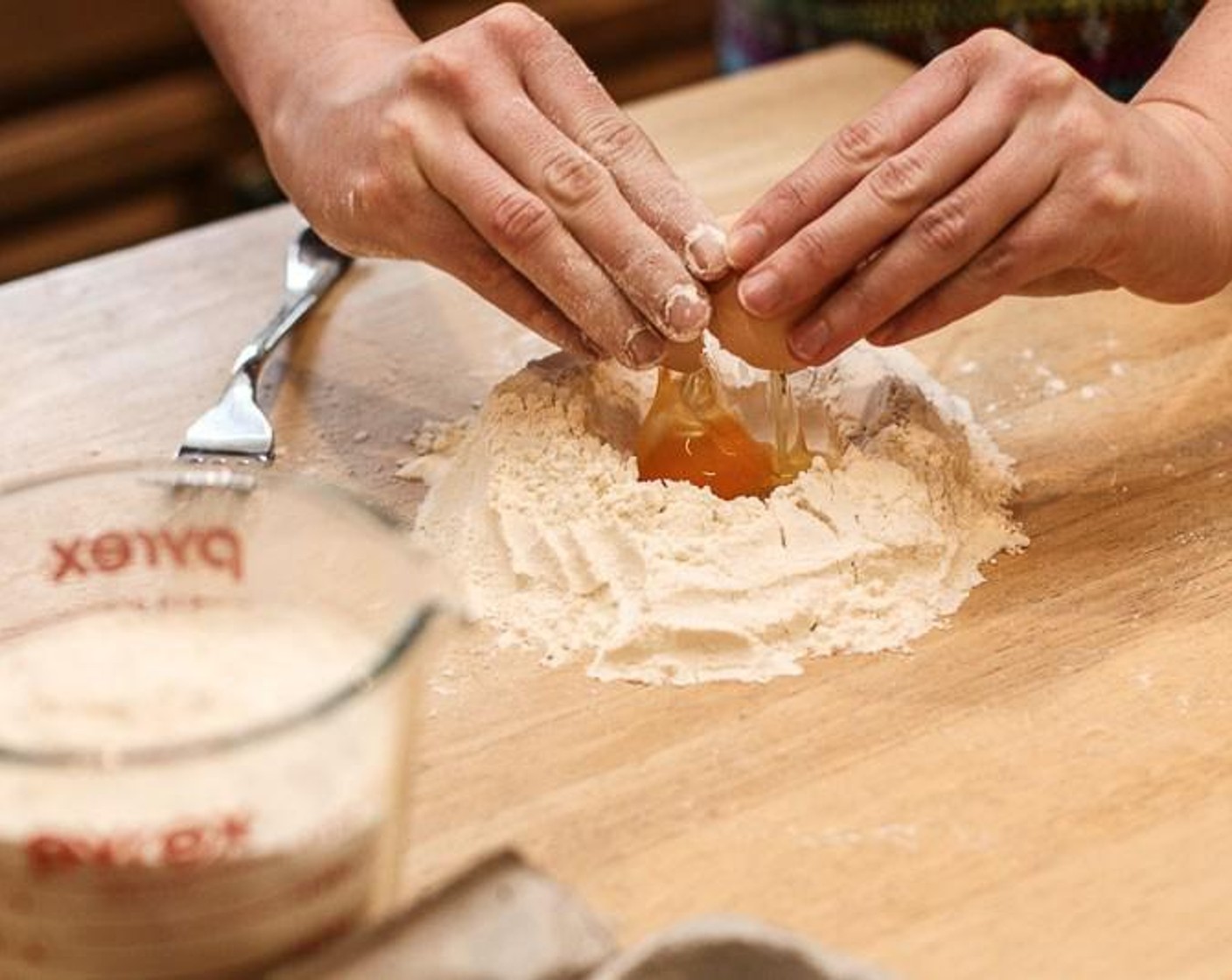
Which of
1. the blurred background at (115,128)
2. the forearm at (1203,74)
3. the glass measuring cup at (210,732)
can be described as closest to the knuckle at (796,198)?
the forearm at (1203,74)

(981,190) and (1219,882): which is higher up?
(981,190)

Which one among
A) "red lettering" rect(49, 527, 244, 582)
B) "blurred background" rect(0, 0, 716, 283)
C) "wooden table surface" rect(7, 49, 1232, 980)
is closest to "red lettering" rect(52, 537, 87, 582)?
"red lettering" rect(49, 527, 244, 582)

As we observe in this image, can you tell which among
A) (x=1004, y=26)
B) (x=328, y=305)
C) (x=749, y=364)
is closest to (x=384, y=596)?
(x=749, y=364)

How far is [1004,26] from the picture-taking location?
1488 mm

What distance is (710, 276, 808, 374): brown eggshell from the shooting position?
3.14 feet

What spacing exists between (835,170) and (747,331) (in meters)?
0.09

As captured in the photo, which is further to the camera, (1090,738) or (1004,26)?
(1004,26)

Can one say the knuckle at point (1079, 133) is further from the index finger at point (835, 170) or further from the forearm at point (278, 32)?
the forearm at point (278, 32)

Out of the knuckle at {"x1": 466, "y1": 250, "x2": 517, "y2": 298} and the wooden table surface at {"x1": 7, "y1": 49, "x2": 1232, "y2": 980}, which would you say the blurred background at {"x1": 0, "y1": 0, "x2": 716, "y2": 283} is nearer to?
the wooden table surface at {"x1": 7, "y1": 49, "x2": 1232, "y2": 980}

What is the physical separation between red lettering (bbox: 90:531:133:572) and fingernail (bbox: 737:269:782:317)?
0.36 meters

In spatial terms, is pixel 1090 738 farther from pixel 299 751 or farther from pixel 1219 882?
pixel 299 751

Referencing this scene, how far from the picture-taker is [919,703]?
86 cm

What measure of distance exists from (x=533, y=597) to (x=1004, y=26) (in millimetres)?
775

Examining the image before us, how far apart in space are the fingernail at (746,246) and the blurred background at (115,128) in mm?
1399
